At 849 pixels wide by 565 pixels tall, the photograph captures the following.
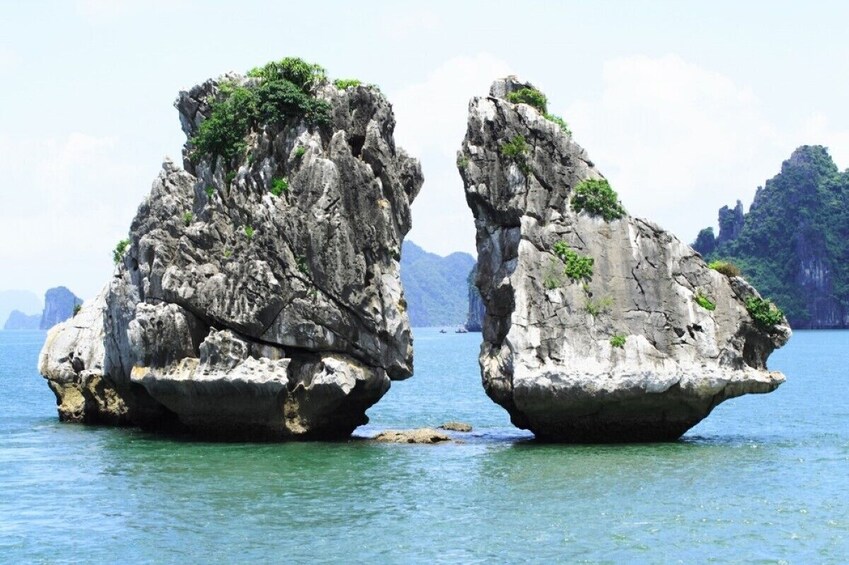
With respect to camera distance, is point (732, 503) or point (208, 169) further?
point (208, 169)

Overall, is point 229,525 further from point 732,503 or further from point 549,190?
point 549,190

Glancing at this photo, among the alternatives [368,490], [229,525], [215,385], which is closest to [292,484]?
[368,490]

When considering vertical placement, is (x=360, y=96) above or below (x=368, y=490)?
above

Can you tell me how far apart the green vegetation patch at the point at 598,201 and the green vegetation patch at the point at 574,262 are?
4.46 feet

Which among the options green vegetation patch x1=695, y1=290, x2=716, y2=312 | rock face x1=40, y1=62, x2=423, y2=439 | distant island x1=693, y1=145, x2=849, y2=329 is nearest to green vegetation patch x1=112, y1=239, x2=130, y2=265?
rock face x1=40, y1=62, x2=423, y2=439

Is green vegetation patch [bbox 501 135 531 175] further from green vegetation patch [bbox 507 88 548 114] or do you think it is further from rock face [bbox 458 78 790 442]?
green vegetation patch [bbox 507 88 548 114]

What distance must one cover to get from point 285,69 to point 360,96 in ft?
8.59

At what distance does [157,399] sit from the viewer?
38656 millimetres

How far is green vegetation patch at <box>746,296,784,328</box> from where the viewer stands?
36.2 metres

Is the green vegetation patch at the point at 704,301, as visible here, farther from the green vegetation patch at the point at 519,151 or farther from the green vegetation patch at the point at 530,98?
the green vegetation patch at the point at 530,98

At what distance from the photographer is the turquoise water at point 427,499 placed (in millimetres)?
23406

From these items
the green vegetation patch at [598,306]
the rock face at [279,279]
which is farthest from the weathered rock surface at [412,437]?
the green vegetation patch at [598,306]

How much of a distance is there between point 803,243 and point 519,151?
164459 millimetres

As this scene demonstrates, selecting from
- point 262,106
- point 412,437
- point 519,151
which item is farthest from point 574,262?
point 262,106
